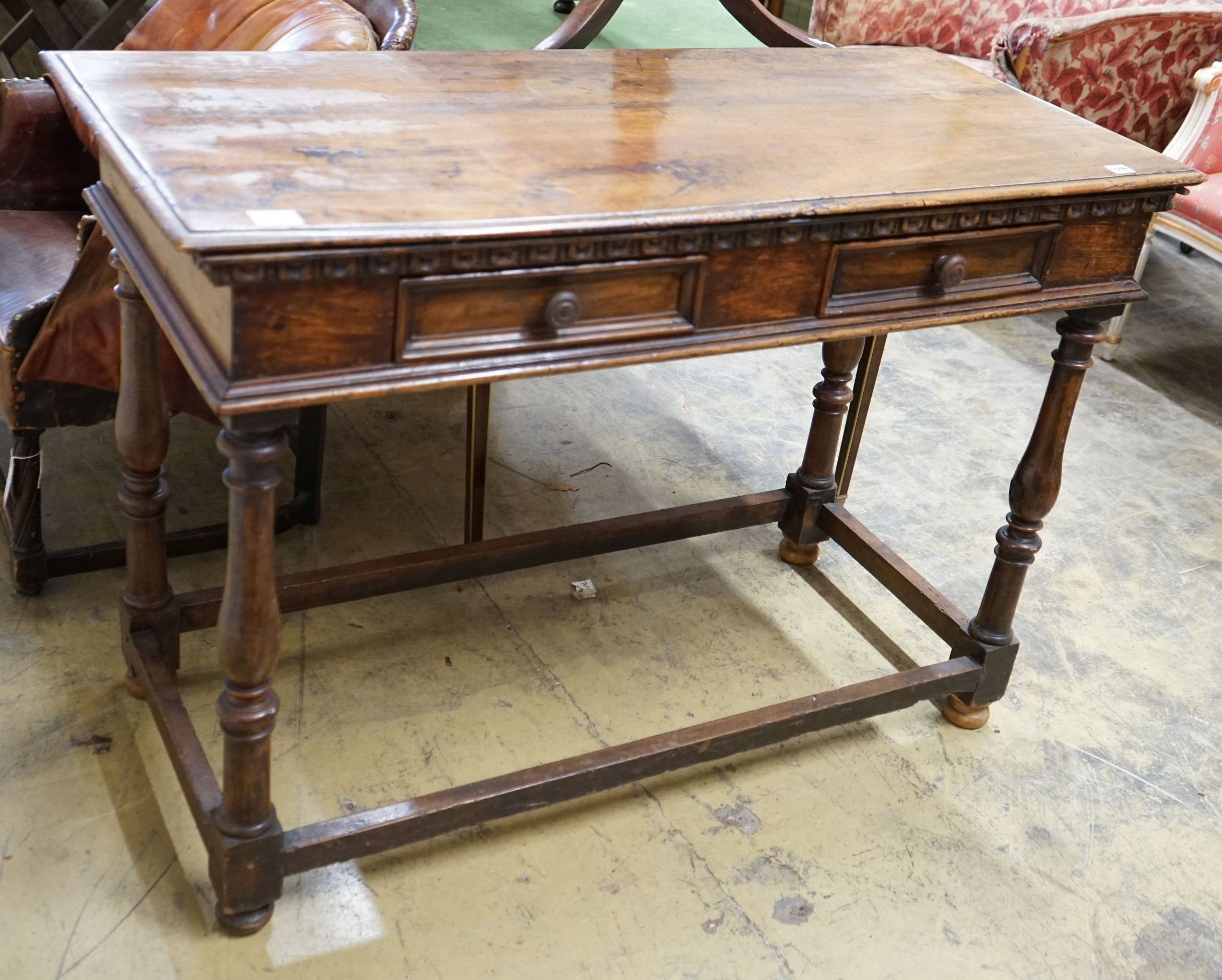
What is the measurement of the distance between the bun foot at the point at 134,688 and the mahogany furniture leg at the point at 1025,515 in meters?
1.36

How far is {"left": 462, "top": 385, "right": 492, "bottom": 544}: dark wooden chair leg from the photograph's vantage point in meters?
2.45

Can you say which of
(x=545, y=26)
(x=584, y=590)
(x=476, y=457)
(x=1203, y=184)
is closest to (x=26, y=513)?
(x=476, y=457)

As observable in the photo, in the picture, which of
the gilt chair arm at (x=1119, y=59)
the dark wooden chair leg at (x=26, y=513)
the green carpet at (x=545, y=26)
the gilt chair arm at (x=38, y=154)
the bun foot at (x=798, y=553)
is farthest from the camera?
the green carpet at (x=545, y=26)

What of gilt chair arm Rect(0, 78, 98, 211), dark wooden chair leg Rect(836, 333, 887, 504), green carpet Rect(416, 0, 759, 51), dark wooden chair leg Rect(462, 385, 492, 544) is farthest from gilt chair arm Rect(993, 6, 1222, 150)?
gilt chair arm Rect(0, 78, 98, 211)

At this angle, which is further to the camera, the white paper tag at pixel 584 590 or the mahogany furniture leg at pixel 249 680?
the white paper tag at pixel 584 590

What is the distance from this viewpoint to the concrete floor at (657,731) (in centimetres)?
185

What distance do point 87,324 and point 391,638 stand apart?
2.40ft

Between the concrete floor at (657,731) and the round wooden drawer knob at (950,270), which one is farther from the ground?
the round wooden drawer knob at (950,270)

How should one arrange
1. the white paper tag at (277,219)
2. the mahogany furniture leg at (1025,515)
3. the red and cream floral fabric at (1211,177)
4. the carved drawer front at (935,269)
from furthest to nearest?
the red and cream floral fabric at (1211,177), the mahogany furniture leg at (1025,515), the carved drawer front at (935,269), the white paper tag at (277,219)

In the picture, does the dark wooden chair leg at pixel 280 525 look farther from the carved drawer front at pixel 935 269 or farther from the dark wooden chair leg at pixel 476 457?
the carved drawer front at pixel 935 269

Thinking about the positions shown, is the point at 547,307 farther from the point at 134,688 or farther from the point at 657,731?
the point at 134,688

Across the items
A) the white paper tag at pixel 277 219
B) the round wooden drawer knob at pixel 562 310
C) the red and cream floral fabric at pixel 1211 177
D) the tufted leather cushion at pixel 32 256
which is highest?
the white paper tag at pixel 277 219

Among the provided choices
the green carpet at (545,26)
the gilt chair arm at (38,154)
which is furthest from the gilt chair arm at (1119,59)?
the gilt chair arm at (38,154)

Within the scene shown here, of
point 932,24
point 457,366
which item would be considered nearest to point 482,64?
point 457,366
